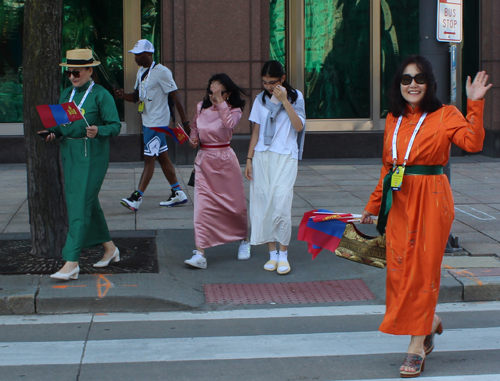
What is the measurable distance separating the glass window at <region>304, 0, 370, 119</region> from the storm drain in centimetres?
791

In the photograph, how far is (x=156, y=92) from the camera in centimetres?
900

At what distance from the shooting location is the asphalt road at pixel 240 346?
13.9ft

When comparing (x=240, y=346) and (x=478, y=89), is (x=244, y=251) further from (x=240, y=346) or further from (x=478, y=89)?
(x=478, y=89)

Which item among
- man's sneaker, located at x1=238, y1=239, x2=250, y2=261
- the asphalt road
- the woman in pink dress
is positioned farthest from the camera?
man's sneaker, located at x1=238, y1=239, x2=250, y2=261

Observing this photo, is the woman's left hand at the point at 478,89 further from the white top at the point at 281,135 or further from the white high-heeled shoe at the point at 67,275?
the white high-heeled shoe at the point at 67,275

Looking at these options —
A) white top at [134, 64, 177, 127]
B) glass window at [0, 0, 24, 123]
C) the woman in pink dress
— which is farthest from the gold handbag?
glass window at [0, 0, 24, 123]

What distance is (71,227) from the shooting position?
19.2 ft

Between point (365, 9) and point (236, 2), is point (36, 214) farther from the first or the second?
point (365, 9)

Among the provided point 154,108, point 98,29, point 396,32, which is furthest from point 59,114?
point 396,32

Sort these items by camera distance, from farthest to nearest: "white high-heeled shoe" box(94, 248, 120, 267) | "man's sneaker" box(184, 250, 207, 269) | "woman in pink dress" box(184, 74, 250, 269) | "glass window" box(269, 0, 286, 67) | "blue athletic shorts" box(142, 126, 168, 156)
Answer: "glass window" box(269, 0, 286, 67) < "blue athletic shorts" box(142, 126, 168, 156) < "woman in pink dress" box(184, 74, 250, 269) < "man's sneaker" box(184, 250, 207, 269) < "white high-heeled shoe" box(94, 248, 120, 267)

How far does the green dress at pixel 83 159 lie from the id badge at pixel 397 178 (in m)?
2.53

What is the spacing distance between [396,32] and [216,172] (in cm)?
824

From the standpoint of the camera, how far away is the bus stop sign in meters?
6.63

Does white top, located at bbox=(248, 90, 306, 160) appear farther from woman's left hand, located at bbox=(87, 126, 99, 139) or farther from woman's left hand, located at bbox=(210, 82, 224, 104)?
woman's left hand, located at bbox=(87, 126, 99, 139)
